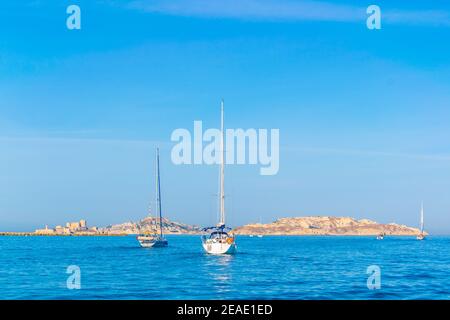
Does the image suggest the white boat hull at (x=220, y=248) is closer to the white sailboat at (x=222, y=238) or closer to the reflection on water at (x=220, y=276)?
the white sailboat at (x=222, y=238)

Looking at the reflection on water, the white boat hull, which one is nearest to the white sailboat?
the white boat hull

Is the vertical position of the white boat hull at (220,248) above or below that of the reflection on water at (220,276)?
below

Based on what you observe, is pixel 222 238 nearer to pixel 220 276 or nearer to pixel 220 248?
pixel 220 248

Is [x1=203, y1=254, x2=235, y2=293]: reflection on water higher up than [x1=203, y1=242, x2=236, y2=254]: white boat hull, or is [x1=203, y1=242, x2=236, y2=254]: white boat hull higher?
[x1=203, y1=254, x2=235, y2=293]: reflection on water

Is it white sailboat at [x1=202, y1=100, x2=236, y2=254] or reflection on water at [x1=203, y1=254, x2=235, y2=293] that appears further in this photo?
white sailboat at [x1=202, y1=100, x2=236, y2=254]

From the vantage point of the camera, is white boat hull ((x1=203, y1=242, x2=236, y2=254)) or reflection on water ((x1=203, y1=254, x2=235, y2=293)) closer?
reflection on water ((x1=203, y1=254, x2=235, y2=293))

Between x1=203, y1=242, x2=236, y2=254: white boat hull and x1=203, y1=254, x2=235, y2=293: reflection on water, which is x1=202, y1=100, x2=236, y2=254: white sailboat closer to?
x1=203, y1=242, x2=236, y2=254: white boat hull

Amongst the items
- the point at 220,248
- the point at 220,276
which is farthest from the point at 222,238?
the point at 220,276

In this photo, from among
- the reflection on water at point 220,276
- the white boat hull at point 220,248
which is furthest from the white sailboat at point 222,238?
the reflection on water at point 220,276
